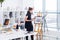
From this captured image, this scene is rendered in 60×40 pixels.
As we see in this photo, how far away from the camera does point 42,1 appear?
6.93m

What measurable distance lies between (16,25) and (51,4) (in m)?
3.55

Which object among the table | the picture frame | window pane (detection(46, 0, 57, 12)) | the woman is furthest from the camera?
window pane (detection(46, 0, 57, 12))


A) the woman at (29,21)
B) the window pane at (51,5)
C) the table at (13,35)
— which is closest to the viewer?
the table at (13,35)

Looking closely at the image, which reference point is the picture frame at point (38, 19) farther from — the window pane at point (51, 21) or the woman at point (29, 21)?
the window pane at point (51, 21)

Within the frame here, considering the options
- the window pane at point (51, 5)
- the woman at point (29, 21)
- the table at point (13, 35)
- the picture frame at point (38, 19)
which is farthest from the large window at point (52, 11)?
the table at point (13, 35)

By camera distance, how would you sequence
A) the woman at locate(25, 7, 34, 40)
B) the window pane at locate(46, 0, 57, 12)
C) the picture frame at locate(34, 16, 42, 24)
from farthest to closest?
the window pane at locate(46, 0, 57, 12) → the picture frame at locate(34, 16, 42, 24) → the woman at locate(25, 7, 34, 40)

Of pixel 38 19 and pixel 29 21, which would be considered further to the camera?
pixel 38 19

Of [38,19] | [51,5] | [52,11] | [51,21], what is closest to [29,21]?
[38,19]

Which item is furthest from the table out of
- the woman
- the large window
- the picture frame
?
the large window

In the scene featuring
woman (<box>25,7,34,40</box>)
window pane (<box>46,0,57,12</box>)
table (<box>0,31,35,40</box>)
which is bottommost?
table (<box>0,31,35,40</box>)

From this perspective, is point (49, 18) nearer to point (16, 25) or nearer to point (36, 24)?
point (36, 24)

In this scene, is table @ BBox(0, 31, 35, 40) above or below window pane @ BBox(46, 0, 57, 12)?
below

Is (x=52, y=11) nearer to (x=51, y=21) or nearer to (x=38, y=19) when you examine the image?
(x=51, y=21)

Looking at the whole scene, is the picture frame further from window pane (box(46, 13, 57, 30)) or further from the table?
window pane (box(46, 13, 57, 30))
